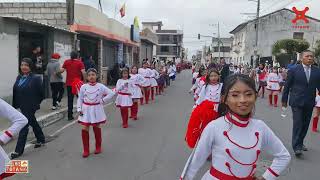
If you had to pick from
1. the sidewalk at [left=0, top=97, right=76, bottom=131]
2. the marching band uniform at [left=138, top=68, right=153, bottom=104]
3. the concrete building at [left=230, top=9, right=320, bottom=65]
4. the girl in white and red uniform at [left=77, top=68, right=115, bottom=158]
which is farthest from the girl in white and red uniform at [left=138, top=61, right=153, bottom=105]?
the concrete building at [left=230, top=9, right=320, bottom=65]

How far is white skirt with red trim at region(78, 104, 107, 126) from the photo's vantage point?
8.03 meters

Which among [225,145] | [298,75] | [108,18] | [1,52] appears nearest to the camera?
[225,145]

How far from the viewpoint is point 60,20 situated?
21.0m

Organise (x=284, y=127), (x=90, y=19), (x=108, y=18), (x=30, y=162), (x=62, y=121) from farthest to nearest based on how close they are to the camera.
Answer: (x=108, y=18) < (x=90, y=19) < (x=62, y=121) < (x=284, y=127) < (x=30, y=162)

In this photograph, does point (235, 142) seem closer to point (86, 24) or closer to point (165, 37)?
point (86, 24)

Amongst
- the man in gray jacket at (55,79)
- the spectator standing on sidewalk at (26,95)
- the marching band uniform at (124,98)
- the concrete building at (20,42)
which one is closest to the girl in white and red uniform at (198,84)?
the marching band uniform at (124,98)

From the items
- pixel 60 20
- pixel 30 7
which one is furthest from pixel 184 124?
pixel 30 7

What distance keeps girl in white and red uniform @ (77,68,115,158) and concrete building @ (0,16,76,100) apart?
20.7ft

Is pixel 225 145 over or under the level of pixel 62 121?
over

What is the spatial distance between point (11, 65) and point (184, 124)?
598cm

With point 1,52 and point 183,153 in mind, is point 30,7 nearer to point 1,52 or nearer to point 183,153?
point 1,52

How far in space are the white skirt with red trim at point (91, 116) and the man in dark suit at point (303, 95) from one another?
3398 millimetres

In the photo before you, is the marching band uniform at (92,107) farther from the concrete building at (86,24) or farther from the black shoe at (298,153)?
the concrete building at (86,24)

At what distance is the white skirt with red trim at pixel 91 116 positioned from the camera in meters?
8.03
